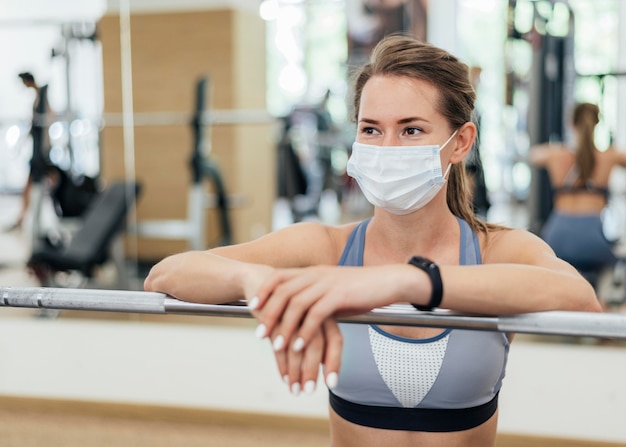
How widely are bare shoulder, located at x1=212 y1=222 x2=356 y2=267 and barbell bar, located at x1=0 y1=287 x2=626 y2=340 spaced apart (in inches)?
12.1

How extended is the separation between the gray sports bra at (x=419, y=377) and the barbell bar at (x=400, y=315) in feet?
0.94

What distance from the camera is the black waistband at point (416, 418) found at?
120 centimetres

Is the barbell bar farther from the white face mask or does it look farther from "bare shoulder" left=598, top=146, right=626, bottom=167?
"bare shoulder" left=598, top=146, right=626, bottom=167

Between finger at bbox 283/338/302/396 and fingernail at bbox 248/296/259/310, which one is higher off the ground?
fingernail at bbox 248/296/259/310

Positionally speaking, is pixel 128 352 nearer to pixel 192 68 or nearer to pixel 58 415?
pixel 58 415

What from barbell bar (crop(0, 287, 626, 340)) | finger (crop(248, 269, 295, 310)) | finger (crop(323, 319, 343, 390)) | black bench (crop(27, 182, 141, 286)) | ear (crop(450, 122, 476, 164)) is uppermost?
ear (crop(450, 122, 476, 164))

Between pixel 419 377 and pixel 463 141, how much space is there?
0.44 m

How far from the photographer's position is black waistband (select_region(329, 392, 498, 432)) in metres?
1.20

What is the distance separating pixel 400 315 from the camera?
0.88 metres

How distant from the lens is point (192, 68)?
183 inches

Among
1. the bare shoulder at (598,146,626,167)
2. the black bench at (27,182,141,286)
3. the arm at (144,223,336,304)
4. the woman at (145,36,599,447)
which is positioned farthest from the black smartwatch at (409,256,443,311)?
the black bench at (27,182,141,286)

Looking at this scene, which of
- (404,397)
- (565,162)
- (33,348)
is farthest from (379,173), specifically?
(565,162)

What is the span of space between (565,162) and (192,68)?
2.42 m

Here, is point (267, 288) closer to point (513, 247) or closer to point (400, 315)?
point (400, 315)
